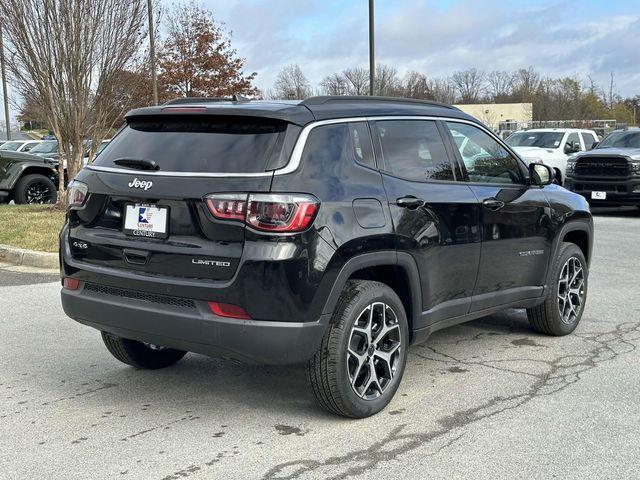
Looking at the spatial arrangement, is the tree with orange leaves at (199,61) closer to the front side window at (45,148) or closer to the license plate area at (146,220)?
the front side window at (45,148)

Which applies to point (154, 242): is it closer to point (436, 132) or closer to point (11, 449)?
point (11, 449)

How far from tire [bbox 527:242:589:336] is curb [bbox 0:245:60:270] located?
19.6ft

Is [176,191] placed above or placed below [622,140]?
below

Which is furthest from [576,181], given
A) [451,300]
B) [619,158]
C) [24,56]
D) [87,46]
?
[451,300]

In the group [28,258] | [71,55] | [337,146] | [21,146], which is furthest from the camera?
[21,146]

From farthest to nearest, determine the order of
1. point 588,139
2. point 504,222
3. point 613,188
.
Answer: point 588,139 < point 613,188 < point 504,222

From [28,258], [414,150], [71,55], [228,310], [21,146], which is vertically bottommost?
[28,258]

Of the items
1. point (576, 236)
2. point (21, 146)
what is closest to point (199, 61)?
point (21, 146)

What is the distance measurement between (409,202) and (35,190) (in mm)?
13328

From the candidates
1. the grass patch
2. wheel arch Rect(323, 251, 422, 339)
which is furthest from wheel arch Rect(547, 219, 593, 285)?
the grass patch

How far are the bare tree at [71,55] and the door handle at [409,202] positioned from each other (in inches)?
407

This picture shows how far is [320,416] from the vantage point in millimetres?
4227

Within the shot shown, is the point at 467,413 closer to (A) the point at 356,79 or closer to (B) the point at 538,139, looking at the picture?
(B) the point at 538,139

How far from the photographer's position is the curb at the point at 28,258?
916cm
